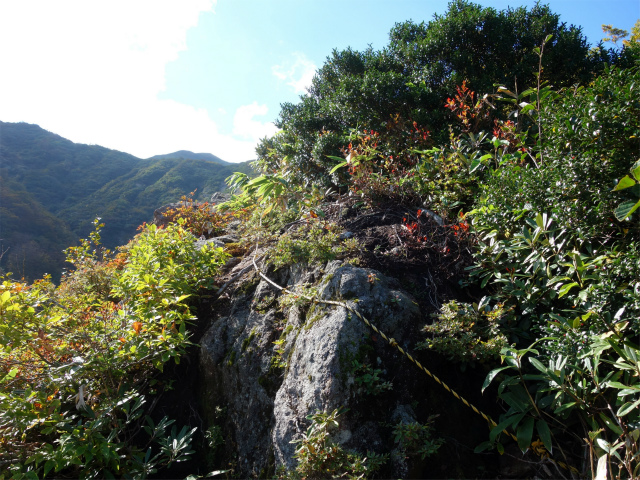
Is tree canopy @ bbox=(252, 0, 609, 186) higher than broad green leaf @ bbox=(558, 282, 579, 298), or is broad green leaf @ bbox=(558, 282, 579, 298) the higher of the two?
tree canopy @ bbox=(252, 0, 609, 186)

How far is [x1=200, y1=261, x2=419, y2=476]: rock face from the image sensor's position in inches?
98.3

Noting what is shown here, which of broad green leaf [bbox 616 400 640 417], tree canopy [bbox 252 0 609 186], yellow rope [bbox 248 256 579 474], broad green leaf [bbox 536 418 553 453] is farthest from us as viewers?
tree canopy [bbox 252 0 609 186]

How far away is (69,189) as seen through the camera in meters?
19.9

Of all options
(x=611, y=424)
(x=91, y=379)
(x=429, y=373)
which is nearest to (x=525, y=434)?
(x=611, y=424)

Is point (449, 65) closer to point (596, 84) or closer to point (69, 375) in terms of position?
point (596, 84)

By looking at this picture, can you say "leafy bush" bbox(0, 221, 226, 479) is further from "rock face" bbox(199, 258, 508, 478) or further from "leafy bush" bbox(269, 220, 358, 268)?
"leafy bush" bbox(269, 220, 358, 268)

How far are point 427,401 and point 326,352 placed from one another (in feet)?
2.54

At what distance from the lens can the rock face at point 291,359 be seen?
2496mm

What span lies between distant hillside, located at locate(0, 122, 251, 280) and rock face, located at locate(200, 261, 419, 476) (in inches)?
496

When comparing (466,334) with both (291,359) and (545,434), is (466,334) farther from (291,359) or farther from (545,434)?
(291,359)

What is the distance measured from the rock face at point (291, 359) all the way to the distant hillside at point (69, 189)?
12597 mm

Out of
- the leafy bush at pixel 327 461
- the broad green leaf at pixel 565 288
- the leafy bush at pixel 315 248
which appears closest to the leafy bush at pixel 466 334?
the broad green leaf at pixel 565 288

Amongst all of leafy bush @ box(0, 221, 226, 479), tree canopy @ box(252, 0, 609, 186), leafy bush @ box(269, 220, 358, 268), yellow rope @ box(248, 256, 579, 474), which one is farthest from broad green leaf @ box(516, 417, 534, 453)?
tree canopy @ box(252, 0, 609, 186)

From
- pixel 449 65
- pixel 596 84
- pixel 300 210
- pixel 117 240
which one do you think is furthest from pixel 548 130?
pixel 117 240
